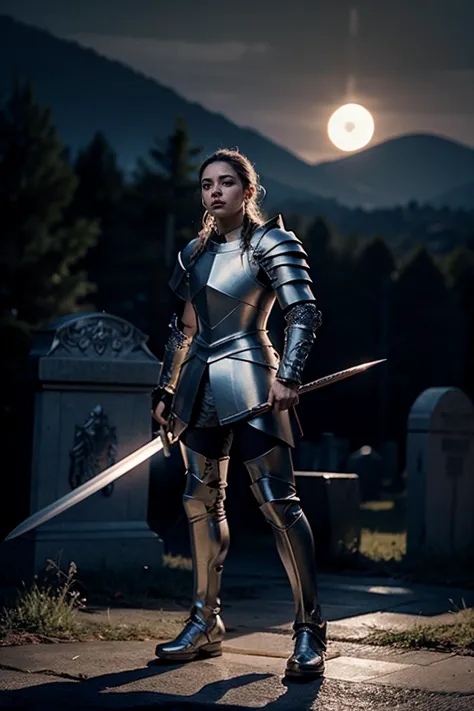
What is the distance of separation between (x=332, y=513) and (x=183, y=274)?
416 centimetres

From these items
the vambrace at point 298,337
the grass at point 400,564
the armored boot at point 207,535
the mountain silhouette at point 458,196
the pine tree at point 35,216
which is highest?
the mountain silhouette at point 458,196

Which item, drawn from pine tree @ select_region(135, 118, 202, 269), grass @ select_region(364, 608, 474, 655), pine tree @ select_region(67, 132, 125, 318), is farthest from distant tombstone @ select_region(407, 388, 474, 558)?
pine tree @ select_region(135, 118, 202, 269)

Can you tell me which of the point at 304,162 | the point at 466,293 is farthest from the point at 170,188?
the point at 304,162

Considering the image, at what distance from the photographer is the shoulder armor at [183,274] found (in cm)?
499

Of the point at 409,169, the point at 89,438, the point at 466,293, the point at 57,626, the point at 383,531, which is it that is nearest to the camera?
the point at 57,626

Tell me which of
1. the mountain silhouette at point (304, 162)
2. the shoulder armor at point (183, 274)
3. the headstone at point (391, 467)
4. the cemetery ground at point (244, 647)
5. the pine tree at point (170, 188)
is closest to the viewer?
the cemetery ground at point (244, 647)

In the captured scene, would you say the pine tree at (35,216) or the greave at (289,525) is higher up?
the pine tree at (35,216)

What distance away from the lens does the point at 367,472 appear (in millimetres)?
21109

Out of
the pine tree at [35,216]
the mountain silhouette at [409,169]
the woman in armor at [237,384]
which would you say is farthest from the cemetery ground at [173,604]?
the mountain silhouette at [409,169]

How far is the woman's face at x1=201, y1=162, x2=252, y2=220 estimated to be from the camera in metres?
4.86

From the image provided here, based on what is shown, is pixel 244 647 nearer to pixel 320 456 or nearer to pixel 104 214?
pixel 320 456

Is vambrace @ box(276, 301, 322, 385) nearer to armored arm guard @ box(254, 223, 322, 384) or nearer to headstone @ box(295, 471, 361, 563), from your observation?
armored arm guard @ box(254, 223, 322, 384)

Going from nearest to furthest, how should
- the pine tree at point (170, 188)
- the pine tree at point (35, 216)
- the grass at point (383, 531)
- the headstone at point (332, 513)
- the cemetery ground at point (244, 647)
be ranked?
the cemetery ground at point (244, 647)
the headstone at point (332, 513)
the grass at point (383, 531)
the pine tree at point (35, 216)
the pine tree at point (170, 188)

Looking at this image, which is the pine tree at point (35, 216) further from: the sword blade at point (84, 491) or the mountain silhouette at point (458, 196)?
the mountain silhouette at point (458, 196)
